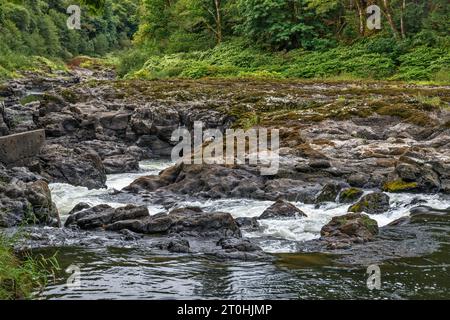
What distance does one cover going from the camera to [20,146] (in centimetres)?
1752

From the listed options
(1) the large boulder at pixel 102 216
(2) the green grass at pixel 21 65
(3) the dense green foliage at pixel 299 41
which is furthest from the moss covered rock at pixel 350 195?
(2) the green grass at pixel 21 65

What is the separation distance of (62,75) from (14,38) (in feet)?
35.2

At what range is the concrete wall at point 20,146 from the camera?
16.8m

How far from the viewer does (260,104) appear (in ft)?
78.5

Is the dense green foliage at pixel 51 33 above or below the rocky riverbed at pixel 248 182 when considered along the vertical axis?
above

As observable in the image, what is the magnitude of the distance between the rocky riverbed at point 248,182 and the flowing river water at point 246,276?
62 millimetres

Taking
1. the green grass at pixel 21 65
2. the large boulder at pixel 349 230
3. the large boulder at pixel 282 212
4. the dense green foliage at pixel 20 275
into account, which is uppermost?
the green grass at pixel 21 65

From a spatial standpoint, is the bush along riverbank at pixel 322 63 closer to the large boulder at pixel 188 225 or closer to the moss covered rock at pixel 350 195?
the moss covered rock at pixel 350 195

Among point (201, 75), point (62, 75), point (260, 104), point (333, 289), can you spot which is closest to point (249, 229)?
point (333, 289)

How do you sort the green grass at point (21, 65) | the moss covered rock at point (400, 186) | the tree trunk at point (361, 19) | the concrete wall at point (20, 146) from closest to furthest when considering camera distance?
1. the moss covered rock at point (400, 186)
2. the concrete wall at point (20, 146)
3. the tree trunk at point (361, 19)
4. the green grass at point (21, 65)

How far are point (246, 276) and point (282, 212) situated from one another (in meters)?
4.00

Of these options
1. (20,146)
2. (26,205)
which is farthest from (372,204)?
(20,146)

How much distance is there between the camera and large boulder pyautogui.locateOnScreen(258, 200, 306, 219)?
12.7 metres
